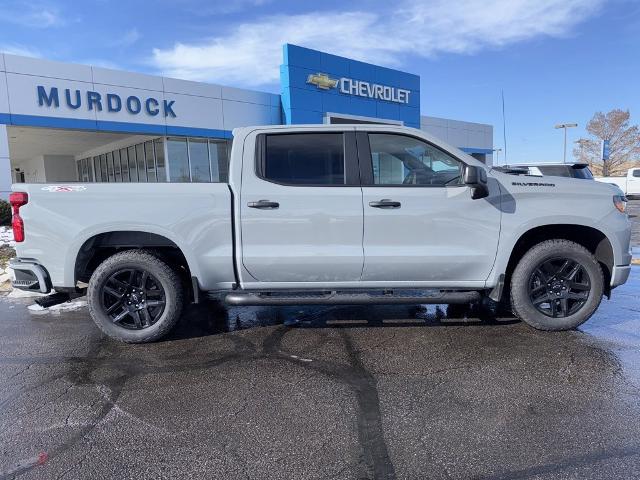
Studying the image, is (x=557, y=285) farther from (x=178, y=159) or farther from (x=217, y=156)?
(x=217, y=156)

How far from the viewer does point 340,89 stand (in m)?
23.3

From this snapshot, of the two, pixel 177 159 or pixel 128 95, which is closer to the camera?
pixel 128 95

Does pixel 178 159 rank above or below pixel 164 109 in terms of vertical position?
below

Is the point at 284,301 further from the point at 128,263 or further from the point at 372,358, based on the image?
the point at 128,263

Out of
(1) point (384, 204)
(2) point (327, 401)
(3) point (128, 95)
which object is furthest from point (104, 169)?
(2) point (327, 401)

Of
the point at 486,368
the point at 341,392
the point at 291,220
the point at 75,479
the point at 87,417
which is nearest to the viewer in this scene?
the point at 75,479

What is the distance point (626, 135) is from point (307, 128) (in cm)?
6874

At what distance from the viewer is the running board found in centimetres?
441

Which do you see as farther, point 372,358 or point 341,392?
point 372,358

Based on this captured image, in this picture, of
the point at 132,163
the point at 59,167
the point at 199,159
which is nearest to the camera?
the point at 199,159

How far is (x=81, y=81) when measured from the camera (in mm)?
17719

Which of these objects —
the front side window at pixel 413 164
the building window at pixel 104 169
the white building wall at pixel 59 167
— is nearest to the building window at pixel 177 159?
the building window at pixel 104 169

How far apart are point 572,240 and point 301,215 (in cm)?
279

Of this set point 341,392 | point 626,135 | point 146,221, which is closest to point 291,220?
point 146,221
